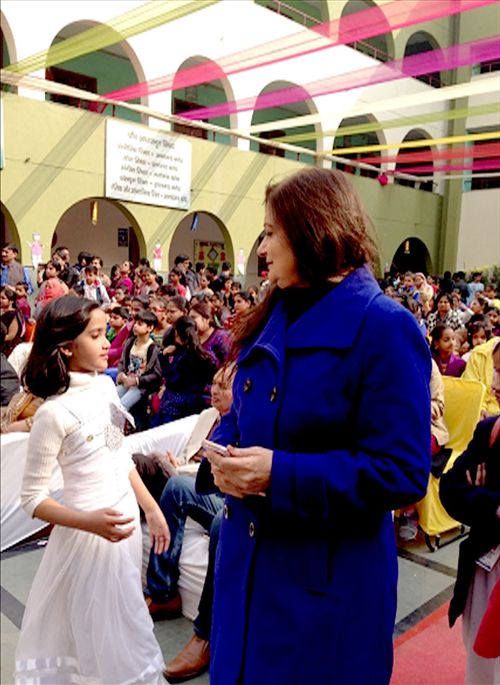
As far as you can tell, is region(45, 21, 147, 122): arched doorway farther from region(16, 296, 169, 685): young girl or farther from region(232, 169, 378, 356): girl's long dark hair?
region(232, 169, 378, 356): girl's long dark hair

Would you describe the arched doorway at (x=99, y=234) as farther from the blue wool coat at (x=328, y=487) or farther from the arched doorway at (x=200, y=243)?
the blue wool coat at (x=328, y=487)

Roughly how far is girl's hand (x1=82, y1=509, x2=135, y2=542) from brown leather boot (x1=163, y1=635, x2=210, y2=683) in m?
0.83

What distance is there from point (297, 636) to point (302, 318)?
19.8 inches

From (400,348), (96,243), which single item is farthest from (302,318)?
(96,243)

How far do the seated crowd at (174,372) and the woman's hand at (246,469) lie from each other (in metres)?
0.32

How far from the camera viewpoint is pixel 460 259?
50.7 ft

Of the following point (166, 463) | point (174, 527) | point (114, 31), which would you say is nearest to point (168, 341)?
point (166, 463)

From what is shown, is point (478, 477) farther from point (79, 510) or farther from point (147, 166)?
point (147, 166)

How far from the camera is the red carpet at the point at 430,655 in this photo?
1966 mm

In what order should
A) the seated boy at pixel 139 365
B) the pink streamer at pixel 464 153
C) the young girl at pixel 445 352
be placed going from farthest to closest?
the pink streamer at pixel 464 153 < the seated boy at pixel 139 365 < the young girl at pixel 445 352

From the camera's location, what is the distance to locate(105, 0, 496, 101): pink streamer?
566 centimetres

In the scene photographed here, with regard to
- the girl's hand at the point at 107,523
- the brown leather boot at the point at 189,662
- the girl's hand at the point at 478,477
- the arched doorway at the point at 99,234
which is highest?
the arched doorway at the point at 99,234

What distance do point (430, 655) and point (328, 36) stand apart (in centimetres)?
629

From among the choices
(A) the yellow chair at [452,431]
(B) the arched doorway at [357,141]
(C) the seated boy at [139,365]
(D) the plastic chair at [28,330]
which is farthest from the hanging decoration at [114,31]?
(B) the arched doorway at [357,141]
